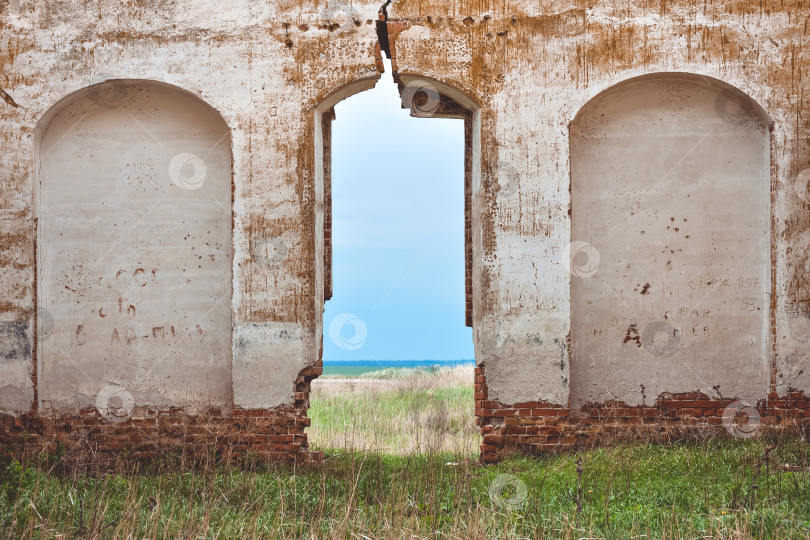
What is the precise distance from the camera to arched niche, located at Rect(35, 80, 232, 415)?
6.96 m

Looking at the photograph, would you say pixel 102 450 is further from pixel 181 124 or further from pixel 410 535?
pixel 410 535

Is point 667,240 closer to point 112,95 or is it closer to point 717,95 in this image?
point 717,95

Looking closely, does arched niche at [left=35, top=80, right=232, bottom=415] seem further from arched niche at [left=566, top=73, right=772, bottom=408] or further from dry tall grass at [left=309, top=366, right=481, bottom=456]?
arched niche at [left=566, top=73, right=772, bottom=408]

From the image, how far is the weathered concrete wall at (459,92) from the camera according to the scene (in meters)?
6.69

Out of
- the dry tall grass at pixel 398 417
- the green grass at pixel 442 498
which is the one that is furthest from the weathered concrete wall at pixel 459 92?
the dry tall grass at pixel 398 417

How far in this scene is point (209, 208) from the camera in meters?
7.06

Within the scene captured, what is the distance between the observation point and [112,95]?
709cm

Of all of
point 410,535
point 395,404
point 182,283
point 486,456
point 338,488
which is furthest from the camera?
point 395,404

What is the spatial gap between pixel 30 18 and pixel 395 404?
7620 mm

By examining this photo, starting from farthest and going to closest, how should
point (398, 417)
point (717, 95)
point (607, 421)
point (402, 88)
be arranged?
point (398, 417) < point (402, 88) < point (717, 95) < point (607, 421)

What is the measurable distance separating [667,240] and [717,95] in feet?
4.87

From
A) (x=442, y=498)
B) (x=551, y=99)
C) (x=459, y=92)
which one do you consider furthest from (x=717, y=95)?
(x=442, y=498)

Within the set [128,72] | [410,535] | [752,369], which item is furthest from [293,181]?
[752,369]

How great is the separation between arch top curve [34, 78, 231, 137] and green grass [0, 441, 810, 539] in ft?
11.0
